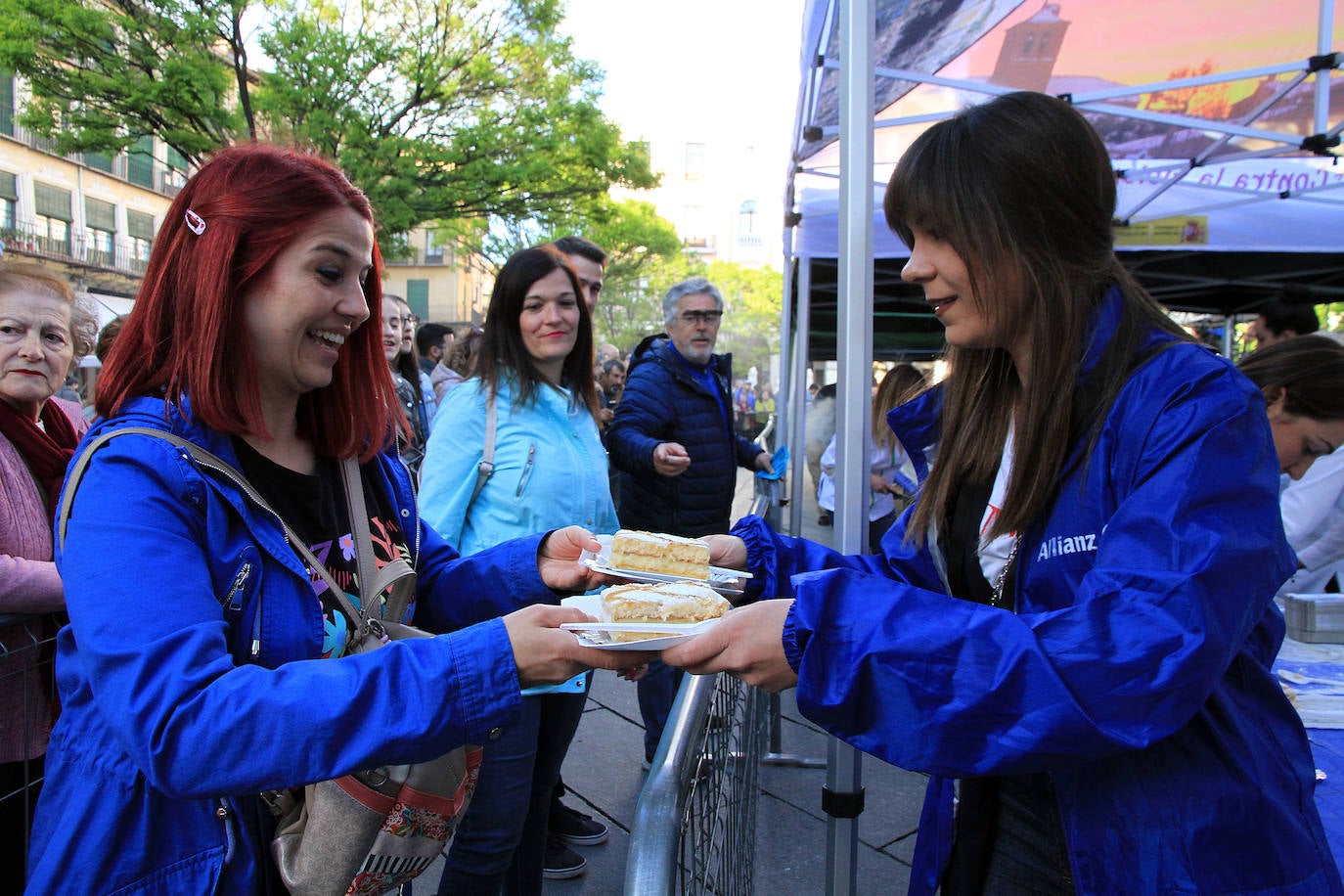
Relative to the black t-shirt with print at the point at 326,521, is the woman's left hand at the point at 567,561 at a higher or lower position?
lower

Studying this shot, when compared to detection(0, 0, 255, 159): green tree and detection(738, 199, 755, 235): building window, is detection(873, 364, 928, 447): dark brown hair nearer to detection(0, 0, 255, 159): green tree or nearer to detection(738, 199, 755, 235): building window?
detection(0, 0, 255, 159): green tree

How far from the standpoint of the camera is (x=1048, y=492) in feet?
4.51

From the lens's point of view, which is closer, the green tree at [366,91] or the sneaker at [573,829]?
the sneaker at [573,829]

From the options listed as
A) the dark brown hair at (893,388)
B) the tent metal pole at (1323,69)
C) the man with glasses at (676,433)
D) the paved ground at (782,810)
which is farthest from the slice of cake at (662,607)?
the dark brown hair at (893,388)

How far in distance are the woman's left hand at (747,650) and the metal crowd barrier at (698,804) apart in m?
0.18

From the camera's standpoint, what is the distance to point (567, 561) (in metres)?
2.03

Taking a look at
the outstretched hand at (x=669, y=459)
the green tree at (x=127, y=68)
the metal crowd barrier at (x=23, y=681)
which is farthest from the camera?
the green tree at (x=127, y=68)

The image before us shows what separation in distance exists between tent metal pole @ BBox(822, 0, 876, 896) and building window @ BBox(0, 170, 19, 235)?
34.5m

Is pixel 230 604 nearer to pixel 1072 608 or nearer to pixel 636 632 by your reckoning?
pixel 636 632

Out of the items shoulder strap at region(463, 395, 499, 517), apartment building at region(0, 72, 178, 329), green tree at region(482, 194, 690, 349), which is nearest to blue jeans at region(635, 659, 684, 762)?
shoulder strap at region(463, 395, 499, 517)

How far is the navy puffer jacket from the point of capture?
14.0 ft

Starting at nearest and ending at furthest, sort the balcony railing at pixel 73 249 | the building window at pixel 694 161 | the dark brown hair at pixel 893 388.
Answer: the dark brown hair at pixel 893 388 → the balcony railing at pixel 73 249 → the building window at pixel 694 161

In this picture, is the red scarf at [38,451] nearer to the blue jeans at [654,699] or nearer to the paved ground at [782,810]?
the paved ground at [782,810]

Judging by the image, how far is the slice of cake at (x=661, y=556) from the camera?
1828 mm
